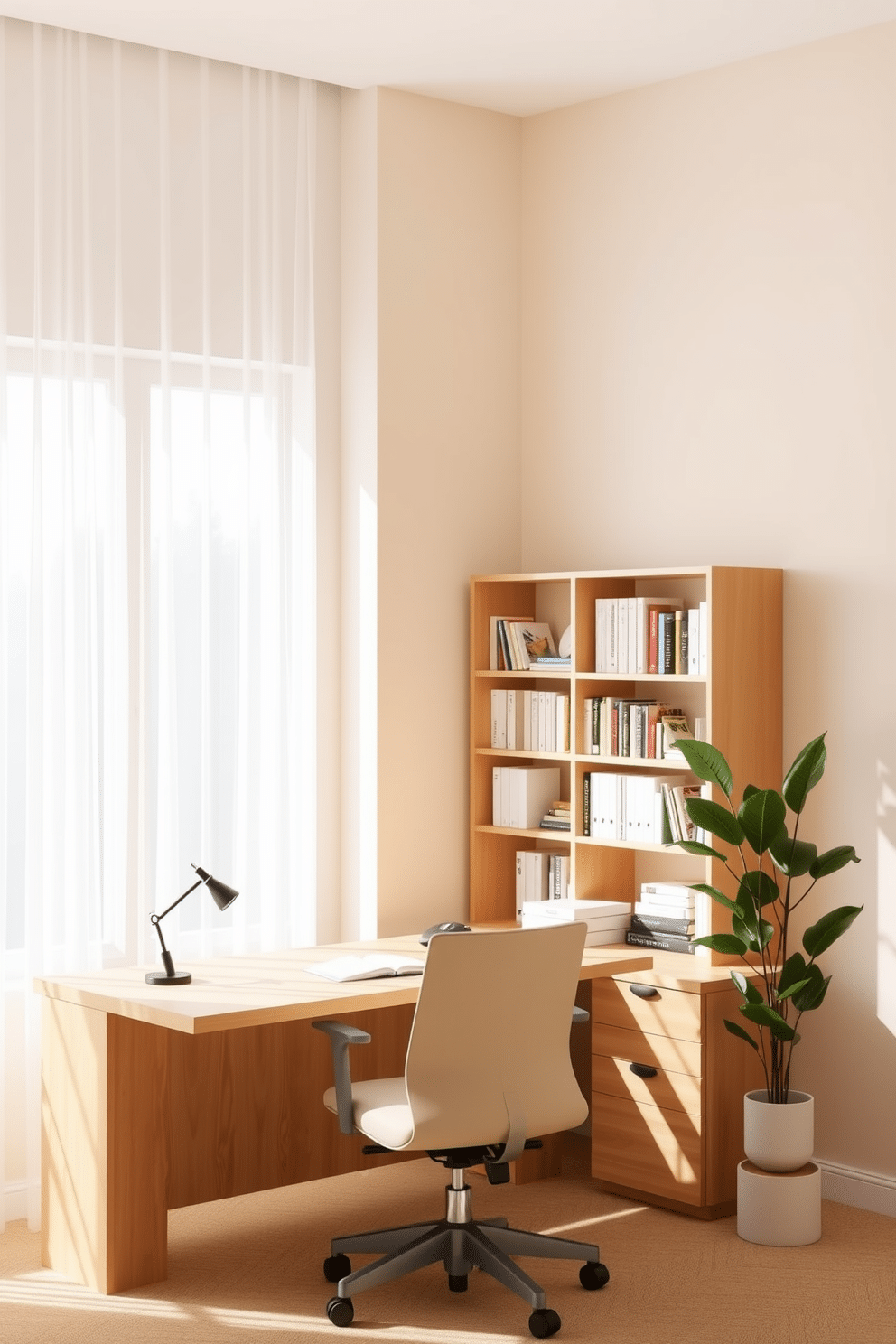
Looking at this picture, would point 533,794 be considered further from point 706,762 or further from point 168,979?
point 168,979

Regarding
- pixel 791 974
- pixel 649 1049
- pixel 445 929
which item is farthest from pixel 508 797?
pixel 791 974

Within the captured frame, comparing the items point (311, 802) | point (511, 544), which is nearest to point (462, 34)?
point (511, 544)

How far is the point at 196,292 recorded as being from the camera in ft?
15.8

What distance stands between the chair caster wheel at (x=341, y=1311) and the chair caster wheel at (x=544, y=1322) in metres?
0.41

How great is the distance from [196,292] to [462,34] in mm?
1075

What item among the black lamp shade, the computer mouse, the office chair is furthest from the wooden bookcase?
the black lamp shade

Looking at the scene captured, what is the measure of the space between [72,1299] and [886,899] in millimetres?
2351

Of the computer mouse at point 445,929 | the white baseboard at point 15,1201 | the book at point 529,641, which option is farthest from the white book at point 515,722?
the white baseboard at point 15,1201

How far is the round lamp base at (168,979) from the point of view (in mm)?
3939

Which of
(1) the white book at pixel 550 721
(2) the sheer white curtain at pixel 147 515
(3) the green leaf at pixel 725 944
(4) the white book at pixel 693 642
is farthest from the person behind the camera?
(1) the white book at pixel 550 721

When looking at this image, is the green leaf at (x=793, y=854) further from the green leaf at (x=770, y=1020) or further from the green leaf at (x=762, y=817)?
the green leaf at (x=770, y=1020)

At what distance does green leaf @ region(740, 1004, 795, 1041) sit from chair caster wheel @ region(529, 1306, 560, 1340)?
953mm

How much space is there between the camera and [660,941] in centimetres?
468

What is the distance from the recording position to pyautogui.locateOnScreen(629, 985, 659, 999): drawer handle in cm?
441
